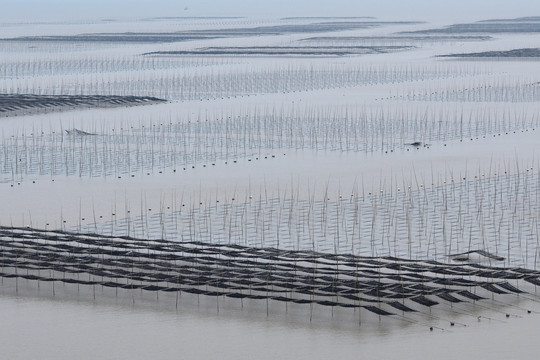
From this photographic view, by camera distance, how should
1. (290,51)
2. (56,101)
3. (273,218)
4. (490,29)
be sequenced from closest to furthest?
(273,218) < (56,101) < (290,51) < (490,29)

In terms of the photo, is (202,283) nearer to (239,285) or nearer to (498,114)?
(239,285)

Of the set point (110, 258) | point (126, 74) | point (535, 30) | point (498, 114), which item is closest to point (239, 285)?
point (110, 258)

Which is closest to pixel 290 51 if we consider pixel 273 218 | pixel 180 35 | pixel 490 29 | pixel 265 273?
pixel 180 35

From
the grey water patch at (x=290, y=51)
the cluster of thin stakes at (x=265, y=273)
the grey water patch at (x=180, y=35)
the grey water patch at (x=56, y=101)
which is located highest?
the grey water patch at (x=180, y=35)

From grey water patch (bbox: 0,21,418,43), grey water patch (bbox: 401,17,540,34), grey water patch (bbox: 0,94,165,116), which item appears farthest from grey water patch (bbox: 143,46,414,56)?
grey water patch (bbox: 0,94,165,116)

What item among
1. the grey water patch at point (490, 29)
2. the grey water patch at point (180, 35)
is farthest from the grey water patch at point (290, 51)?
→ the grey water patch at point (490, 29)

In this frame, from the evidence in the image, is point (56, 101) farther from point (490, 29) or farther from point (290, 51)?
point (490, 29)

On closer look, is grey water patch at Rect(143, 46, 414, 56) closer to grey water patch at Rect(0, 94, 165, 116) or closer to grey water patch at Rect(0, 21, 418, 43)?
grey water patch at Rect(0, 21, 418, 43)

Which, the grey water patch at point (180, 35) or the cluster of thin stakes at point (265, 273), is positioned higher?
the grey water patch at point (180, 35)

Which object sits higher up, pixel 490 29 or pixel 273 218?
pixel 490 29

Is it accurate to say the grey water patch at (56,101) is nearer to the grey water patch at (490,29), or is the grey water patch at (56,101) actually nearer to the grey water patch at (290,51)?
the grey water patch at (290,51)
